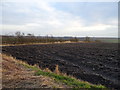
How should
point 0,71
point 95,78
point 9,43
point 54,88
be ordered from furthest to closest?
point 9,43, point 95,78, point 0,71, point 54,88

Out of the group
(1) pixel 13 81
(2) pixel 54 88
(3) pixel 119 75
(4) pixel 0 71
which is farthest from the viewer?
(3) pixel 119 75

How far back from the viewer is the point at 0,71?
9500mm

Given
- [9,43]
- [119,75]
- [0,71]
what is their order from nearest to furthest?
[0,71] → [119,75] → [9,43]

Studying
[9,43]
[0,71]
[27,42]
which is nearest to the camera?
[0,71]

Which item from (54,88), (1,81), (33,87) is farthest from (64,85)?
(1,81)

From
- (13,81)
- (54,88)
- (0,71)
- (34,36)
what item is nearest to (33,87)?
(54,88)

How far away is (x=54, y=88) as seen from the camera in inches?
253

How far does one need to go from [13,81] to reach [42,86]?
1.59m

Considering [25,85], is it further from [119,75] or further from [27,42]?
[27,42]

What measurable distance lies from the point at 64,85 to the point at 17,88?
184 cm

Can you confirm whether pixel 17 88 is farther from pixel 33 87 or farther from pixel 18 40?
pixel 18 40

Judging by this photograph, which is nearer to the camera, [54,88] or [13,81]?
[54,88]

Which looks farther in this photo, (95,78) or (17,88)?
(95,78)

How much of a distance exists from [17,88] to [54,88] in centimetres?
147
